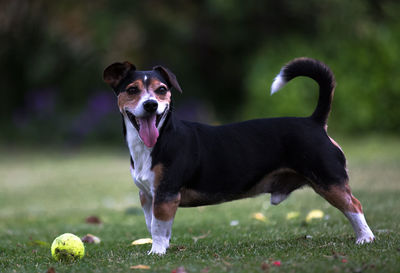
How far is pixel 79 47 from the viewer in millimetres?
21500

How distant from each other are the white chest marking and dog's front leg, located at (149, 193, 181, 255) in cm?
15

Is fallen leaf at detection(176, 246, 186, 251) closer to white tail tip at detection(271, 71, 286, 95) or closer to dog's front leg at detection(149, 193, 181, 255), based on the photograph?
dog's front leg at detection(149, 193, 181, 255)

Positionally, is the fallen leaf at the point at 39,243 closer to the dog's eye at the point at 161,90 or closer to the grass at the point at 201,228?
the grass at the point at 201,228

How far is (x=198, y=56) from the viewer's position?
21.9 meters

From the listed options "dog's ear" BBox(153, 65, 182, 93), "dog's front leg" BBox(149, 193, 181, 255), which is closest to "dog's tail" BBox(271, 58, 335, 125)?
"dog's ear" BBox(153, 65, 182, 93)

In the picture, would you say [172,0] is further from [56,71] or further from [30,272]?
[30,272]

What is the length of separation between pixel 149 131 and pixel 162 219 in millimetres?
750

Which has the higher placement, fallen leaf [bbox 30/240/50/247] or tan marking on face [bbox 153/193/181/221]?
tan marking on face [bbox 153/193/181/221]

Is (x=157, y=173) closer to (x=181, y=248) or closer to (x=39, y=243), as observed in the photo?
(x=181, y=248)

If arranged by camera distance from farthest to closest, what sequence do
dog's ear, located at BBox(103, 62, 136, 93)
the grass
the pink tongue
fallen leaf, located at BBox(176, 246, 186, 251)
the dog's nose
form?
1. fallen leaf, located at BBox(176, 246, 186, 251)
2. dog's ear, located at BBox(103, 62, 136, 93)
3. the pink tongue
4. the dog's nose
5. the grass

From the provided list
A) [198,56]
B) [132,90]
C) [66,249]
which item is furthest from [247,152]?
[198,56]

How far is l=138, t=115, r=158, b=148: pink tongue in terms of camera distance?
4.58 metres

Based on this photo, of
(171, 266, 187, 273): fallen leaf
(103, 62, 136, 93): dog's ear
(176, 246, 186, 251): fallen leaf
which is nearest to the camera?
(171, 266, 187, 273): fallen leaf

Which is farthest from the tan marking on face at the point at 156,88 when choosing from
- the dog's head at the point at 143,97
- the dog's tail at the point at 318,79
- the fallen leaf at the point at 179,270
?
the fallen leaf at the point at 179,270
